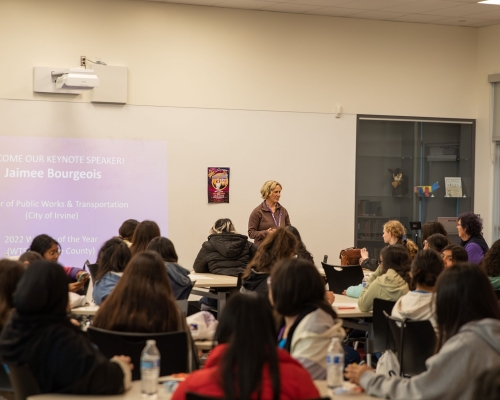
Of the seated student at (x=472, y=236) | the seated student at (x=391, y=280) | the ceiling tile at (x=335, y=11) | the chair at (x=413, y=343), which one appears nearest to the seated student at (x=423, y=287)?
the chair at (x=413, y=343)

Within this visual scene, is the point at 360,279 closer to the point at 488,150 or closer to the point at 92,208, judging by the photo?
the point at 92,208

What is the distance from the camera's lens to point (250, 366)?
6.89 feet

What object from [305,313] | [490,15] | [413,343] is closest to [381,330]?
[413,343]

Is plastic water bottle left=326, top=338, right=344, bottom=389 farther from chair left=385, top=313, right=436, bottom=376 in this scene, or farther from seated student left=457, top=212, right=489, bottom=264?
seated student left=457, top=212, right=489, bottom=264

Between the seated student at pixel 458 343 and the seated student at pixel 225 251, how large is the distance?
4.55 metres

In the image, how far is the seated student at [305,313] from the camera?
335 cm

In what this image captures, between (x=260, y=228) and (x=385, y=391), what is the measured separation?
5952mm

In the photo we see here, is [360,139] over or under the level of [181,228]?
over

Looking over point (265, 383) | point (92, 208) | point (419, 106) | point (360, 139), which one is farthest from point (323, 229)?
point (265, 383)

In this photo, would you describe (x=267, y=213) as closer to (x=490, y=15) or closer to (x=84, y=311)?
(x=84, y=311)

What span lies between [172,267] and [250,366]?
3.55 metres

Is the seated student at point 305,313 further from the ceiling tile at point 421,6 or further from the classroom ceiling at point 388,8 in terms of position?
the ceiling tile at point 421,6

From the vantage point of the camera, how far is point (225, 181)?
9531mm

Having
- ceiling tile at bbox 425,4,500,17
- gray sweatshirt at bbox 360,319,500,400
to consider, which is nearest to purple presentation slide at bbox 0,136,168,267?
ceiling tile at bbox 425,4,500,17
